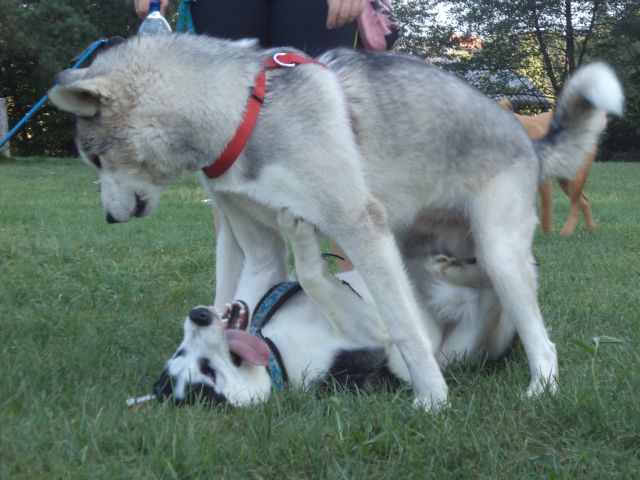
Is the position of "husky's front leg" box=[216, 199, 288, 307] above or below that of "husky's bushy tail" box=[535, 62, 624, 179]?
below

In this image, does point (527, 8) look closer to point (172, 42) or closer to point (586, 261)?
point (586, 261)

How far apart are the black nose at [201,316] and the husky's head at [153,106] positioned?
55 centimetres

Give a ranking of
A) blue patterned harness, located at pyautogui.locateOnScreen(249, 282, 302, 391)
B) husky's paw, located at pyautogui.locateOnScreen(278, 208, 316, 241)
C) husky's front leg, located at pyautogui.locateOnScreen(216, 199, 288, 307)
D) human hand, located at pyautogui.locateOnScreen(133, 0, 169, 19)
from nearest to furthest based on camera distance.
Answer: husky's paw, located at pyautogui.locateOnScreen(278, 208, 316, 241)
blue patterned harness, located at pyautogui.locateOnScreen(249, 282, 302, 391)
husky's front leg, located at pyautogui.locateOnScreen(216, 199, 288, 307)
human hand, located at pyautogui.locateOnScreen(133, 0, 169, 19)

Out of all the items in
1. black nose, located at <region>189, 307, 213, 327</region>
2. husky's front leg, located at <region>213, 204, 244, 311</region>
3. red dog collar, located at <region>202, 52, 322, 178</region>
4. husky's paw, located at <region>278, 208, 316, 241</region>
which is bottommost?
husky's front leg, located at <region>213, 204, 244, 311</region>

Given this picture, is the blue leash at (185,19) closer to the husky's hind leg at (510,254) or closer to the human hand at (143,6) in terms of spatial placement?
the human hand at (143,6)

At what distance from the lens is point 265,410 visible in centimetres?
259

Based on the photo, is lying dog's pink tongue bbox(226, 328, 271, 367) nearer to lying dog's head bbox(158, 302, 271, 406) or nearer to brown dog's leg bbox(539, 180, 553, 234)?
lying dog's head bbox(158, 302, 271, 406)

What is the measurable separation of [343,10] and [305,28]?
42cm

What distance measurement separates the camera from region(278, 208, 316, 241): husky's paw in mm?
2850

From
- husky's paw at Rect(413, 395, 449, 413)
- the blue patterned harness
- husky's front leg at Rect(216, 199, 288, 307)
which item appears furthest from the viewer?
husky's front leg at Rect(216, 199, 288, 307)

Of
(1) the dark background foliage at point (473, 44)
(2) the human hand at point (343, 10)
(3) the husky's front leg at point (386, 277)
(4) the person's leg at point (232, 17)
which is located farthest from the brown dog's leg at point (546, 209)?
(1) the dark background foliage at point (473, 44)

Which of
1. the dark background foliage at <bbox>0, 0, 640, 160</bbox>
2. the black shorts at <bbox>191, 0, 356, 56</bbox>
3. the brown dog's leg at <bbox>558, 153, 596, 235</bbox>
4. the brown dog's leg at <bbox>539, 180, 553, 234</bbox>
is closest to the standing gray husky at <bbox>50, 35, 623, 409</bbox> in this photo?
the black shorts at <bbox>191, 0, 356, 56</bbox>

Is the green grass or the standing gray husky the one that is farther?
the standing gray husky

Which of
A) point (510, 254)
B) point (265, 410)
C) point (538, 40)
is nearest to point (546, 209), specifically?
point (510, 254)
